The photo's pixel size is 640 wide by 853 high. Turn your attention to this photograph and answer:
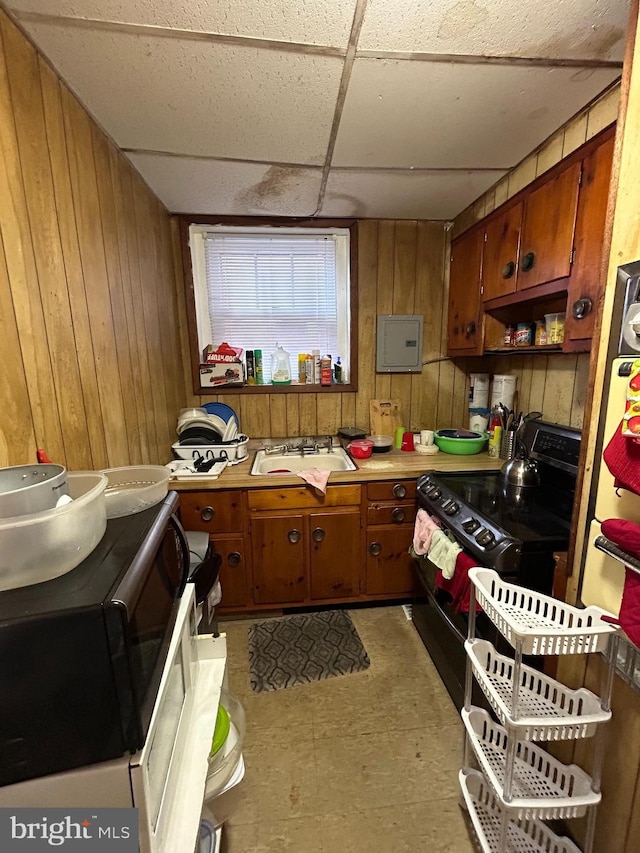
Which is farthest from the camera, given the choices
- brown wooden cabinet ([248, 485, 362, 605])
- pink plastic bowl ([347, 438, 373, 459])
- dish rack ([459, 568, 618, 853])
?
pink plastic bowl ([347, 438, 373, 459])

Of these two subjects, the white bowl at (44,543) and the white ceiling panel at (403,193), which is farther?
the white ceiling panel at (403,193)

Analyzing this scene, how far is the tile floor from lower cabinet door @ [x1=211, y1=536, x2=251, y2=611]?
264mm

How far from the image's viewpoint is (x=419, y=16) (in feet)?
3.30

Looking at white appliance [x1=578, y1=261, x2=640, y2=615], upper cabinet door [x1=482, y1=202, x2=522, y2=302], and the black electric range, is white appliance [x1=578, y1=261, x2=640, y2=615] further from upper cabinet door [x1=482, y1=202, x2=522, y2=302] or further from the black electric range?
upper cabinet door [x1=482, y1=202, x2=522, y2=302]

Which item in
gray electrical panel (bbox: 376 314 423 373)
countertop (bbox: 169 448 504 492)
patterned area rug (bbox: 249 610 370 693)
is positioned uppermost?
gray electrical panel (bbox: 376 314 423 373)

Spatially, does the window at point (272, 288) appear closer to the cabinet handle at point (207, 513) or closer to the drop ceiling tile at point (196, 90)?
the drop ceiling tile at point (196, 90)

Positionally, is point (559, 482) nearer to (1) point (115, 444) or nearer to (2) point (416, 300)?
(2) point (416, 300)

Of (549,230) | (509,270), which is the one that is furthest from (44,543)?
(509,270)

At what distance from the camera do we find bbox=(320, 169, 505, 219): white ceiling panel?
1867mm

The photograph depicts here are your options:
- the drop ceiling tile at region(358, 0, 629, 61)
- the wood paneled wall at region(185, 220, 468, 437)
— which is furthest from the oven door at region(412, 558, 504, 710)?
the drop ceiling tile at region(358, 0, 629, 61)

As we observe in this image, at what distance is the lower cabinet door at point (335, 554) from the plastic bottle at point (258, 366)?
1.02 metres

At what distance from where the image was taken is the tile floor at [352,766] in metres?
1.18

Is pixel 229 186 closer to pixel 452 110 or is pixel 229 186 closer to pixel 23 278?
pixel 452 110

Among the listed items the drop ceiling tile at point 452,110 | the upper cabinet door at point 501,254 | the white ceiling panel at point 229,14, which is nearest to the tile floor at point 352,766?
the upper cabinet door at point 501,254
